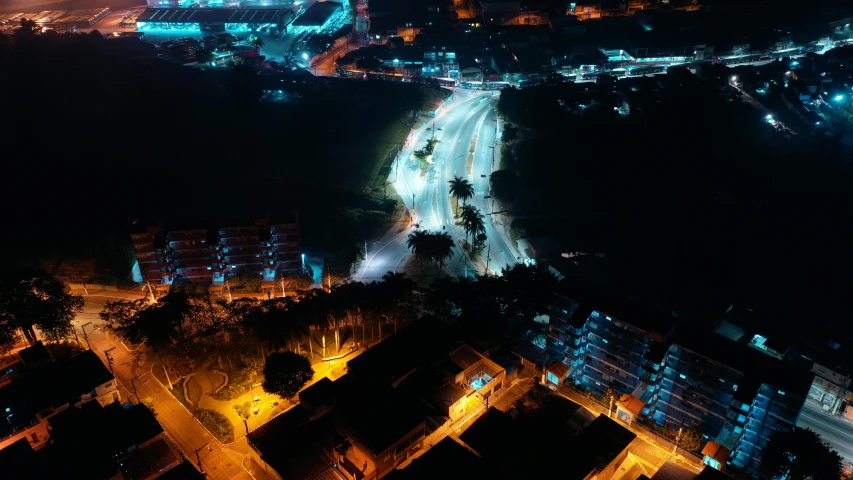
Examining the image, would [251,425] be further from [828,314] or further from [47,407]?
[828,314]

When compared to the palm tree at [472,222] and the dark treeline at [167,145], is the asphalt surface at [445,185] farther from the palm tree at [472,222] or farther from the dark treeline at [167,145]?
the dark treeline at [167,145]

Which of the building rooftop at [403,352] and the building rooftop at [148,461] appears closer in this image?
the building rooftop at [148,461]

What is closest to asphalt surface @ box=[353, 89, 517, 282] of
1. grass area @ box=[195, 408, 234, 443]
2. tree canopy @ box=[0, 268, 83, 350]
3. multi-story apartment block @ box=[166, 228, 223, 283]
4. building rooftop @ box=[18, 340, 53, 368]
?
multi-story apartment block @ box=[166, 228, 223, 283]

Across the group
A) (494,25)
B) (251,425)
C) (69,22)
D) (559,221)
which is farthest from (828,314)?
(69,22)

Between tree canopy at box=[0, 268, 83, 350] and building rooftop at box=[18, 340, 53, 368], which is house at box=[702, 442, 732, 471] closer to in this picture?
building rooftop at box=[18, 340, 53, 368]

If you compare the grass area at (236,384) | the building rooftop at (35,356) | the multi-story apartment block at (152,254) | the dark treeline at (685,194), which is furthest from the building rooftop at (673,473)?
the multi-story apartment block at (152,254)

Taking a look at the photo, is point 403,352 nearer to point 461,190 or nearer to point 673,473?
point 673,473

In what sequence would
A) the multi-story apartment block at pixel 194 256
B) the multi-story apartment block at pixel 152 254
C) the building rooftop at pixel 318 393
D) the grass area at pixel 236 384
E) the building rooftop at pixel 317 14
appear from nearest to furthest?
the building rooftop at pixel 318 393 → the grass area at pixel 236 384 → the multi-story apartment block at pixel 152 254 → the multi-story apartment block at pixel 194 256 → the building rooftop at pixel 317 14
